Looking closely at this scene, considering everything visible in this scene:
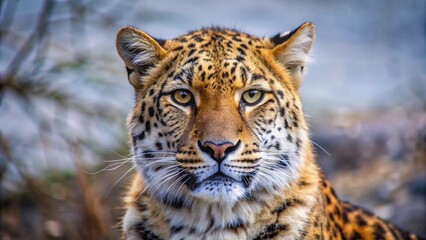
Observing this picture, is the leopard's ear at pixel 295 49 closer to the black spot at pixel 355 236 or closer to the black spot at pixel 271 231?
the black spot at pixel 271 231

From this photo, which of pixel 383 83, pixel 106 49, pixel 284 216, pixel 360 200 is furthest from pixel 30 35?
pixel 383 83

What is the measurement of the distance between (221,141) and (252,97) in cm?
48

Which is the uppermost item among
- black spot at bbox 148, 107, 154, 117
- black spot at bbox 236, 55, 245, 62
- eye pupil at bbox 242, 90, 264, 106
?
black spot at bbox 236, 55, 245, 62

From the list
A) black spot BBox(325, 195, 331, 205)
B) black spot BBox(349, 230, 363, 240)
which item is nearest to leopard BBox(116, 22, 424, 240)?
black spot BBox(325, 195, 331, 205)

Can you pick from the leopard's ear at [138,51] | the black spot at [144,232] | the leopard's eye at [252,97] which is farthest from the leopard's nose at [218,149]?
the leopard's ear at [138,51]

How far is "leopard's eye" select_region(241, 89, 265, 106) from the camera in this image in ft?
18.1

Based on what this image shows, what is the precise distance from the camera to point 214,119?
17.5ft

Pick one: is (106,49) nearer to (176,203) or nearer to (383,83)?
(176,203)

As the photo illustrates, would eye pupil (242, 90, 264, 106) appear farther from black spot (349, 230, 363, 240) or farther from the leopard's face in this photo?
black spot (349, 230, 363, 240)

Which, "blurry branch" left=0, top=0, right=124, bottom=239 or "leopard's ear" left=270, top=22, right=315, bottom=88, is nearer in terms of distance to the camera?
"leopard's ear" left=270, top=22, right=315, bottom=88

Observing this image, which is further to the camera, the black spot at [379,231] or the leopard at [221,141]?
the black spot at [379,231]

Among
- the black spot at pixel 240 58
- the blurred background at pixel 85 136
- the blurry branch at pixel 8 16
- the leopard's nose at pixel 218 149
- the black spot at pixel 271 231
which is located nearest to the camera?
the leopard's nose at pixel 218 149

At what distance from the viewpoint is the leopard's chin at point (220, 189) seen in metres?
5.23

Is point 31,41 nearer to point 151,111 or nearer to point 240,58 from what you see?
point 151,111
